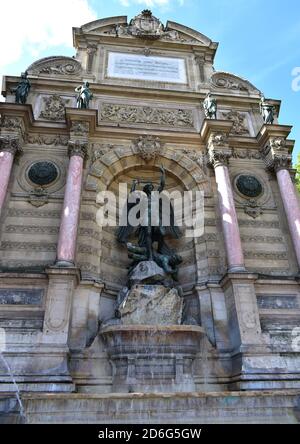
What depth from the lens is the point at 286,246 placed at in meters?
11.3

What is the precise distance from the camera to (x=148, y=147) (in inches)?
504

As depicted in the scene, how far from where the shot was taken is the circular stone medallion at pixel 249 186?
40.5 ft

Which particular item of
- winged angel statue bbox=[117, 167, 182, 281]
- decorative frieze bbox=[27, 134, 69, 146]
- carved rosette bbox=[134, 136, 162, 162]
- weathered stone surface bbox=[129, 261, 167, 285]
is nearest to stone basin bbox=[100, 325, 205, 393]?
weathered stone surface bbox=[129, 261, 167, 285]

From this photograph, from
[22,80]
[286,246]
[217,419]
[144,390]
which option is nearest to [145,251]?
[144,390]

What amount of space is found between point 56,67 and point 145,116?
4.97 metres

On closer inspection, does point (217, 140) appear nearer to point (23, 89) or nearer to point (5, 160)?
point (5, 160)

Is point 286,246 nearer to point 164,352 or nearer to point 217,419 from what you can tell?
point 164,352

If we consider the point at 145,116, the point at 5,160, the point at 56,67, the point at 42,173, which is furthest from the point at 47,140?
the point at 56,67

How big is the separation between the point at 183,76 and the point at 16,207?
10155mm

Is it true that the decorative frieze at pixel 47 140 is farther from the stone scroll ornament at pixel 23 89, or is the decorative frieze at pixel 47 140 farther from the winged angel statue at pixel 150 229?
the winged angel statue at pixel 150 229

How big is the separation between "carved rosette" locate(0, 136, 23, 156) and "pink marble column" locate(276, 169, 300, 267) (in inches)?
380

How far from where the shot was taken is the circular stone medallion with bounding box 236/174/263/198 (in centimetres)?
1236

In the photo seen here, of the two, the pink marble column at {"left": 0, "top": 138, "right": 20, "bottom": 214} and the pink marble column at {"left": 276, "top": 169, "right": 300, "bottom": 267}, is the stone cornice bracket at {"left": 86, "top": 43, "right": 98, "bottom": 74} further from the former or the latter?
the pink marble column at {"left": 276, "top": 169, "right": 300, "bottom": 267}

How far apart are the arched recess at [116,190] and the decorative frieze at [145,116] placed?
1.59 metres
